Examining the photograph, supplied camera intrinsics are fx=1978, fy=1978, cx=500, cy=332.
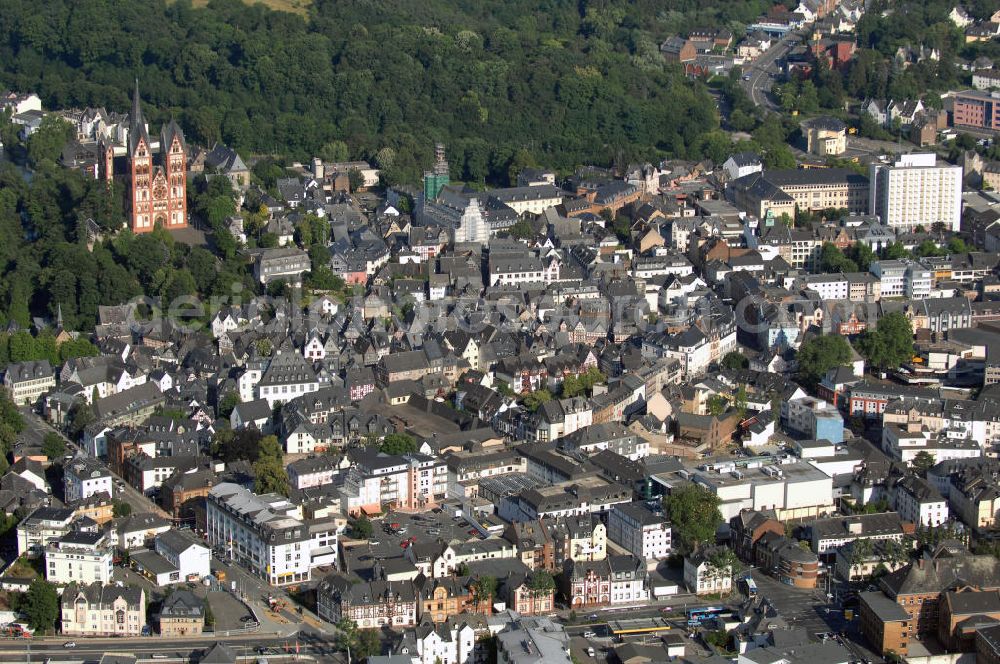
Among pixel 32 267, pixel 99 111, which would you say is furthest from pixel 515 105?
pixel 32 267

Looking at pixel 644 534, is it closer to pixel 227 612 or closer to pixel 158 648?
pixel 227 612

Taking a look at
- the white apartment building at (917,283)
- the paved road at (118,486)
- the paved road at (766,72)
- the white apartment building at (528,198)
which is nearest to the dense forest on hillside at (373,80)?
the paved road at (766,72)

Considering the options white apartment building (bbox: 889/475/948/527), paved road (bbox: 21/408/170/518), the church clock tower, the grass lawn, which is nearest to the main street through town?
the grass lawn

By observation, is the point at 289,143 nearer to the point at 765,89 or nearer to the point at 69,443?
the point at 765,89

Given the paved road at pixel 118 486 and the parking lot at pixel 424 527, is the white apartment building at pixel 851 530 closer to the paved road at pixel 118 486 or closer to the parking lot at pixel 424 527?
the parking lot at pixel 424 527

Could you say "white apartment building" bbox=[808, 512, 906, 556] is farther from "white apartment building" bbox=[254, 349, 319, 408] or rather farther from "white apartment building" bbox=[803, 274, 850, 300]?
"white apartment building" bbox=[803, 274, 850, 300]
